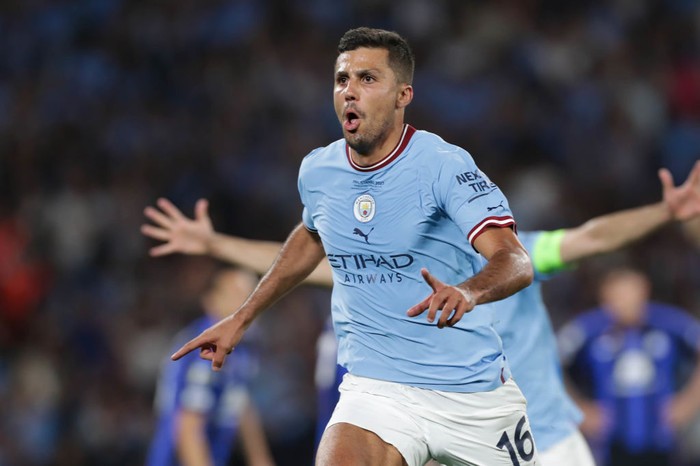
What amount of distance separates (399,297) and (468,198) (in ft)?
1.59

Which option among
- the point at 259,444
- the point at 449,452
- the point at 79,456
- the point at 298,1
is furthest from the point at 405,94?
the point at 298,1

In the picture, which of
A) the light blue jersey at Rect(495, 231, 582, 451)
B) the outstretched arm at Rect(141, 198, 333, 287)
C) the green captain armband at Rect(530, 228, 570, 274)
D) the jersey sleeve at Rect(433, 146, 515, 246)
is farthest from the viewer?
the outstretched arm at Rect(141, 198, 333, 287)

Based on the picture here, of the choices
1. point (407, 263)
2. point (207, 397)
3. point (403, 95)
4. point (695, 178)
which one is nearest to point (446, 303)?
point (407, 263)

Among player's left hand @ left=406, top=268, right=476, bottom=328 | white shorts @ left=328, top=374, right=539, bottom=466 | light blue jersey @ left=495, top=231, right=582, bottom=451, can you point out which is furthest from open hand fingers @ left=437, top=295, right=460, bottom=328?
light blue jersey @ left=495, top=231, right=582, bottom=451

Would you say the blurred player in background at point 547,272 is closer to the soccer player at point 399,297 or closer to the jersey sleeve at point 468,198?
the soccer player at point 399,297

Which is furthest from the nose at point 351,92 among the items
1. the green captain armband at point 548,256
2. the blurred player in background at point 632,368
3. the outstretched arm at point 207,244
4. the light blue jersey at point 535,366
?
the blurred player in background at point 632,368

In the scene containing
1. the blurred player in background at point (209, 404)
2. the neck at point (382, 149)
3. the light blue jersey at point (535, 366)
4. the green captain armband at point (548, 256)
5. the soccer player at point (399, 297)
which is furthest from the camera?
the blurred player in background at point (209, 404)

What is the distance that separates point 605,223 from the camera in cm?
569

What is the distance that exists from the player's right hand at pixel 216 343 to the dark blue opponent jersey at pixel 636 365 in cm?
510

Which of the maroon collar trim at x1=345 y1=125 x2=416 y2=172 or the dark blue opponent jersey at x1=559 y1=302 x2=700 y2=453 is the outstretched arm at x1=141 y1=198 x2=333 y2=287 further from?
the dark blue opponent jersey at x1=559 y1=302 x2=700 y2=453

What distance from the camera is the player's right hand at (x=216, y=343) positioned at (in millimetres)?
4422

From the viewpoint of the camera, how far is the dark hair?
4566 millimetres

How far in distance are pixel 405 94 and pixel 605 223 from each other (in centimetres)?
149

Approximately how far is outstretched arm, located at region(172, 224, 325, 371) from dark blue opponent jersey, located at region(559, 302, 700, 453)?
461 centimetres
